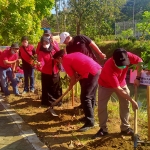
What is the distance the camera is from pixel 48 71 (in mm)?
6531

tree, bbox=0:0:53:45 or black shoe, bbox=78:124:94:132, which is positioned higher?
tree, bbox=0:0:53:45

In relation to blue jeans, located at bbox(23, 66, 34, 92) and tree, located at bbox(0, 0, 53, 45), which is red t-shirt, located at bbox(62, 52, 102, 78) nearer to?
blue jeans, located at bbox(23, 66, 34, 92)

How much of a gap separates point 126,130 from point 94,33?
26540mm

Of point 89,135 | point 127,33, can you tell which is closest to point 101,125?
point 89,135

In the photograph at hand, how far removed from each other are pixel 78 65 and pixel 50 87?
1.92m

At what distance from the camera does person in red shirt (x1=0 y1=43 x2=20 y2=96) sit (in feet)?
25.1

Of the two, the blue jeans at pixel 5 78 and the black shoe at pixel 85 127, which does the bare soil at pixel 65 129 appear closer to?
the black shoe at pixel 85 127

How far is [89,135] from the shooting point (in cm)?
479

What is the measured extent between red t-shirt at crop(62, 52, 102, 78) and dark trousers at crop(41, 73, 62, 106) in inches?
65.6

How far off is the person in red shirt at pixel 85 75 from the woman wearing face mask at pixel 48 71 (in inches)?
59.6

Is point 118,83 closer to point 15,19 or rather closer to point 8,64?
point 8,64

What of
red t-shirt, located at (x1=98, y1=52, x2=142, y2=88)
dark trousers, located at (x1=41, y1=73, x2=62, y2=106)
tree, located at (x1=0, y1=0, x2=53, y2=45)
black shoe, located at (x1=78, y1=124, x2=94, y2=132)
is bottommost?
black shoe, located at (x1=78, y1=124, x2=94, y2=132)

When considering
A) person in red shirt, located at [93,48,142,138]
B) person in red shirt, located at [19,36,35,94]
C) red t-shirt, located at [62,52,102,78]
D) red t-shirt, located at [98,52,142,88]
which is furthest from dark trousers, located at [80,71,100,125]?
person in red shirt, located at [19,36,35,94]

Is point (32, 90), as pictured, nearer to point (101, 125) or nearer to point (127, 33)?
point (101, 125)
